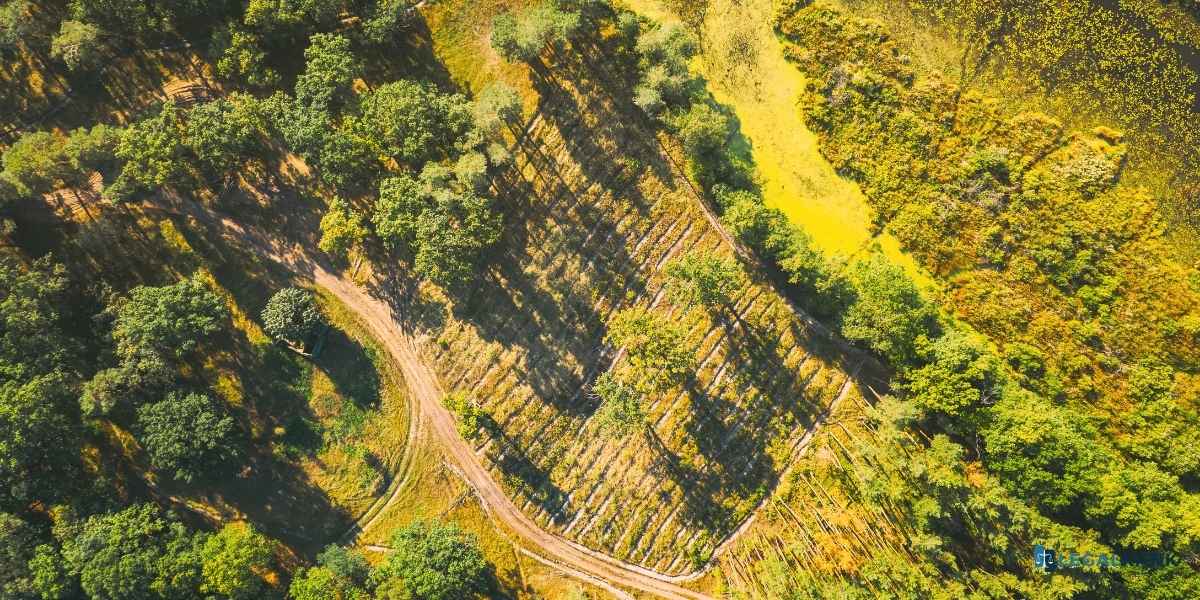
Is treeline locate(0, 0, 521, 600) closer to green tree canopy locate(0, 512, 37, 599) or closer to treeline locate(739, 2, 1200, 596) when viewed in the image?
green tree canopy locate(0, 512, 37, 599)

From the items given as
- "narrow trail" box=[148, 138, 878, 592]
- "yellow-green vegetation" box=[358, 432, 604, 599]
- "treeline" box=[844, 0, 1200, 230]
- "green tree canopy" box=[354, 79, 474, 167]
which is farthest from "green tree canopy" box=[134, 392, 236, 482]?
"treeline" box=[844, 0, 1200, 230]

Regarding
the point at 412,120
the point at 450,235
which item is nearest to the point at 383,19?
the point at 412,120

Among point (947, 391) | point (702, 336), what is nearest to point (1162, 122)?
point (947, 391)

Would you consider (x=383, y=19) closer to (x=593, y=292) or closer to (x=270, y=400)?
(x=593, y=292)

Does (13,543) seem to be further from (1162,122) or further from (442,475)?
(1162,122)

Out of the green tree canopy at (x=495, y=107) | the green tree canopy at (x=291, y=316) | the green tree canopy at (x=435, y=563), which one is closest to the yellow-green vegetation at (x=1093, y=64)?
the green tree canopy at (x=495, y=107)

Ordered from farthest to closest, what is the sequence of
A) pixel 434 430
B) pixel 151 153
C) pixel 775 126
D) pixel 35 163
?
1. pixel 775 126
2. pixel 434 430
3. pixel 151 153
4. pixel 35 163

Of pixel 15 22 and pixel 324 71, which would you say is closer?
pixel 15 22

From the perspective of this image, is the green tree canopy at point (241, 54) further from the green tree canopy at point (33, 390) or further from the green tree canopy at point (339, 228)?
the green tree canopy at point (33, 390)
